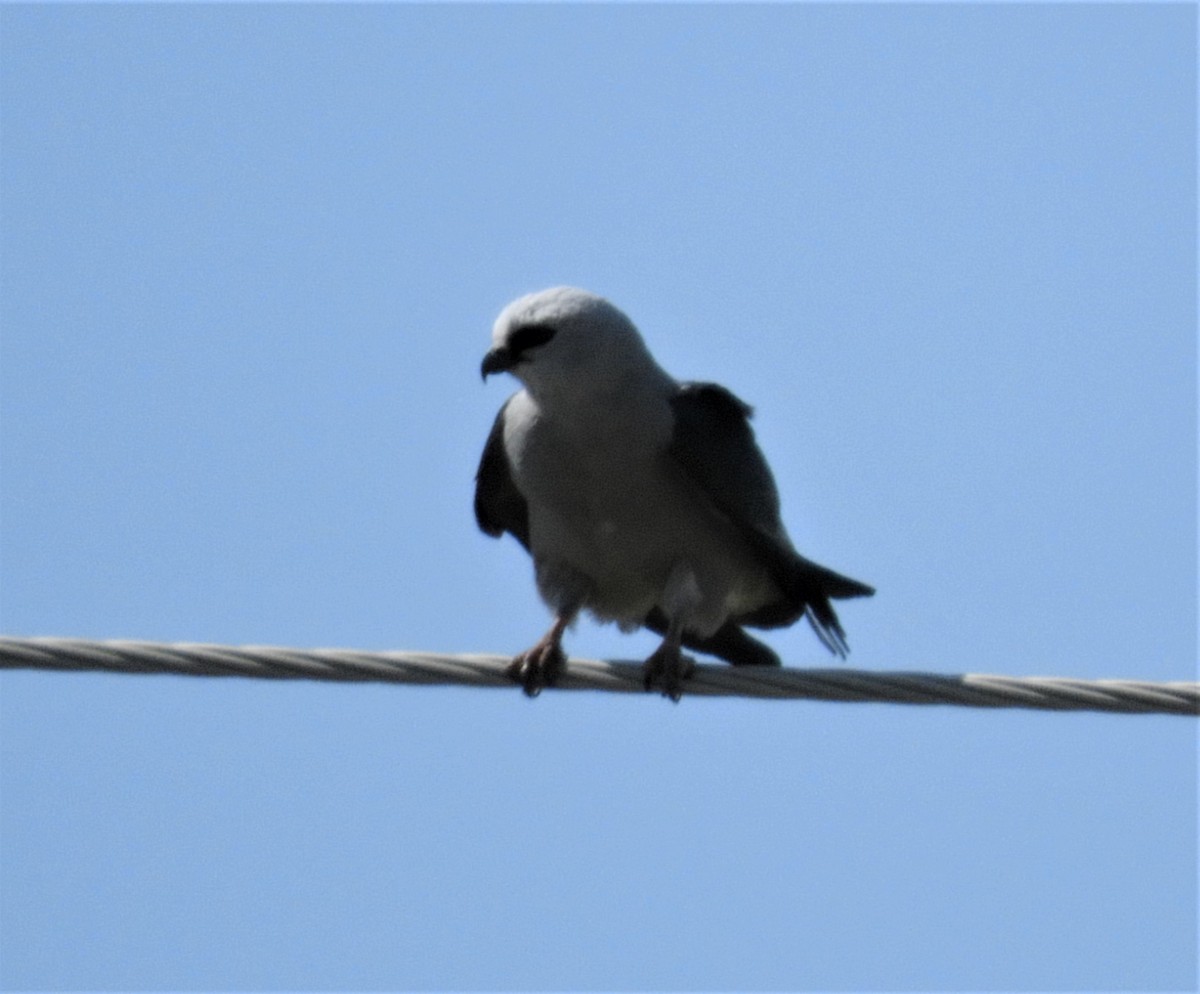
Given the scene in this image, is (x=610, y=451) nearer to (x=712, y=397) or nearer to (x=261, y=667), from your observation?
(x=712, y=397)

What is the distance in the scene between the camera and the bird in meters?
8.43

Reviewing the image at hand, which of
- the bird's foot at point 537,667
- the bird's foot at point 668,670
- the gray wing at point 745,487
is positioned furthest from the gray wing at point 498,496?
the bird's foot at point 668,670

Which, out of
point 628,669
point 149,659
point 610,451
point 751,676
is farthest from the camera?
point 610,451

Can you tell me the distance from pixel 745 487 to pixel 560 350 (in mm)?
921

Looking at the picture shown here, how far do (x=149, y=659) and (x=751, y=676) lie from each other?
1.87 m

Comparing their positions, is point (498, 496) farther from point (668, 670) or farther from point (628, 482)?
point (668, 670)

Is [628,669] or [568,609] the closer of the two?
[628,669]

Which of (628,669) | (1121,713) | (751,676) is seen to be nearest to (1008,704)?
(1121,713)

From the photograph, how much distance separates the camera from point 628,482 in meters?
8.38

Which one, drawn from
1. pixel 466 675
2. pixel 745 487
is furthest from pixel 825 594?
pixel 466 675

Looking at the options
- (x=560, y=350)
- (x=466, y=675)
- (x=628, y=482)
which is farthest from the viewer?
(x=560, y=350)

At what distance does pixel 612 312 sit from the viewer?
882 centimetres

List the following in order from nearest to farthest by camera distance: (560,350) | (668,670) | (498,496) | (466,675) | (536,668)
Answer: (466,675)
(668,670)
(536,668)
(560,350)
(498,496)

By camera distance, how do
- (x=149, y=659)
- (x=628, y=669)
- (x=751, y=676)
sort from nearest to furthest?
(x=149, y=659) → (x=751, y=676) → (x=628, y=669)
